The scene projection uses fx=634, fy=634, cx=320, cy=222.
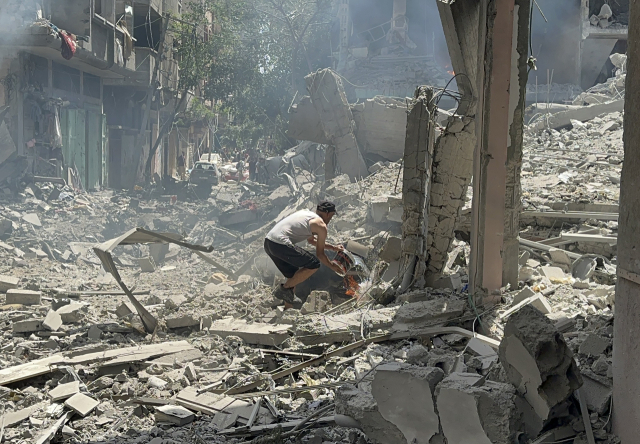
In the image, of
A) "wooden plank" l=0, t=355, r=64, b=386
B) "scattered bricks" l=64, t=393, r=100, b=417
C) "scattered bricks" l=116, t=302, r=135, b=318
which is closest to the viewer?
"scattered bricks" l=64, t=393, r=100, b=417

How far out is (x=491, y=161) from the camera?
619 centimetres

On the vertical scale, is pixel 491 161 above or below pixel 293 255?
above

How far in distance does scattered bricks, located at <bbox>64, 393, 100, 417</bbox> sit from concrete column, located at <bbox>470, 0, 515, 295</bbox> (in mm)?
3669

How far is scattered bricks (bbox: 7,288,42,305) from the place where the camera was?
7.13 metres

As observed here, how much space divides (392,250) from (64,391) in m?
4.05

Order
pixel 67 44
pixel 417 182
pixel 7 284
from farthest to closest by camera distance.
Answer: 1. pixel 67 44
2. pixel 7 284
3. pixel 417 182

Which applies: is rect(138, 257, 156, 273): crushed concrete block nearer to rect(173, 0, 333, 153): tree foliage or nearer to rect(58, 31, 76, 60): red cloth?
rect(58, 31, 76, 60): red cloth

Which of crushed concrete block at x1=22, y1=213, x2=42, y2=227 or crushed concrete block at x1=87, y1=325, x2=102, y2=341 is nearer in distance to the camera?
crushed concrete block at x1=87, y1=325, x2=102, y2=341

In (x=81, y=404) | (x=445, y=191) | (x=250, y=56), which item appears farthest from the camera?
(x=250, y=56)

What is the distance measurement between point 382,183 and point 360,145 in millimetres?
2890

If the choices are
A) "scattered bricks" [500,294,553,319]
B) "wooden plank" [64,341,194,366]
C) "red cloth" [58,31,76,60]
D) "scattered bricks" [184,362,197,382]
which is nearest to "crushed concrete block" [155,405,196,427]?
"scattered bricks" [184,362,197,382]

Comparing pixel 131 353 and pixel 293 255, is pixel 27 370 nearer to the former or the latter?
pixel 131 353

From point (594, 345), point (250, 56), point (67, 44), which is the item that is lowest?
point (594, 345)

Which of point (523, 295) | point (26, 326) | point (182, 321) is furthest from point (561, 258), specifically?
point (26, 326)
